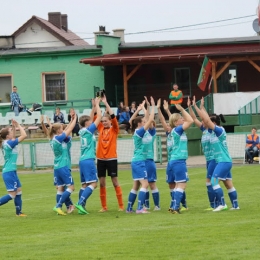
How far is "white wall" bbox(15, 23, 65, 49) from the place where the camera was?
248 ft

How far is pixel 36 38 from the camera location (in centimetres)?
7681

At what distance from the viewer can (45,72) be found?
51.8m

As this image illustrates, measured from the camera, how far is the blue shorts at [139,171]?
17188mm

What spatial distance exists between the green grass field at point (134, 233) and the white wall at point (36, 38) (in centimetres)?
5634

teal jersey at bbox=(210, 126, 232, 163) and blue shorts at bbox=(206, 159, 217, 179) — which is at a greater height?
teal jersey at bbox=(210, 126, 232, 163)

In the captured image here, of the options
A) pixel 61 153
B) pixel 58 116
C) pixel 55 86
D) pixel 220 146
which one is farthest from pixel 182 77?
pixel 220 146

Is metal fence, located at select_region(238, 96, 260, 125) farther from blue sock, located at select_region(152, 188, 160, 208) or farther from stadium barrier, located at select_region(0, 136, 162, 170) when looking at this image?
blue sock, located at select_region(152, 188, 160, 208)

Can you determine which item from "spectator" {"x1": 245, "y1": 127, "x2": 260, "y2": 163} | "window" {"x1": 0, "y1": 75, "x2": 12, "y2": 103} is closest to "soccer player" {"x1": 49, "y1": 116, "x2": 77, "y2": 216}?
"spectator" {"x1": 245, "y1": 127, "x2": 260, "y2": 163}

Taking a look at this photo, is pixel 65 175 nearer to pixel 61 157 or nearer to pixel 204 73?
pixel 61 157

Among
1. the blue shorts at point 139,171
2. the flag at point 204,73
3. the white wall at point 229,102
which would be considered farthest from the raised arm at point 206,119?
the white wall at point 229,102

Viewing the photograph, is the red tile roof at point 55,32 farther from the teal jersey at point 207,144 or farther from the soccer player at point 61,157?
the teal jersey at point 207,144

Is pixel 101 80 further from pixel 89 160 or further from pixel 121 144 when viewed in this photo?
pixel 89 160

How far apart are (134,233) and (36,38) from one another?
6437cm

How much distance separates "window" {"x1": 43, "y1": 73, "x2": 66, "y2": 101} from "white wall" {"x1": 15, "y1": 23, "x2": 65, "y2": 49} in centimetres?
2350
